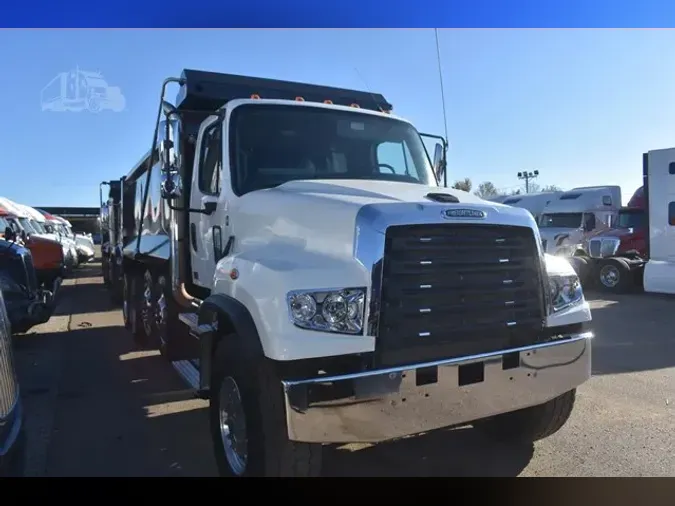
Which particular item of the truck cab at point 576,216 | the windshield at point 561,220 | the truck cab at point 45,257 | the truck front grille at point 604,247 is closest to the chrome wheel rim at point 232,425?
the truck cab at point 45,257

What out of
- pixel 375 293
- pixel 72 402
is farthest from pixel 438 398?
pixel 72 402

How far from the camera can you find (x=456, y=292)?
3453 mm

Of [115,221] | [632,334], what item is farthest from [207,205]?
[115,221]

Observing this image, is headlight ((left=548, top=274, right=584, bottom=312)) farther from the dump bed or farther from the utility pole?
the utility pole

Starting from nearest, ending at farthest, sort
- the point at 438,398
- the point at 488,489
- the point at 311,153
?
the point at 438,398 → the point at 488,489 → the point at 311,153

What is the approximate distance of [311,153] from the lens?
4.64 metres

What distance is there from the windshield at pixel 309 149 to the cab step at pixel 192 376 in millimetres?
1450

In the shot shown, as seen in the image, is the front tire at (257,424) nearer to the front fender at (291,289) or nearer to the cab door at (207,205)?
the front fender at (291,289)

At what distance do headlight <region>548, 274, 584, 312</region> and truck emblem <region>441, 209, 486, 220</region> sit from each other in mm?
→ 726

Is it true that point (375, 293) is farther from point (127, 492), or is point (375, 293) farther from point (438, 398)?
point (127, 492)

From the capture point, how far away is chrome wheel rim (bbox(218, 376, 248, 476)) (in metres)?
3.53

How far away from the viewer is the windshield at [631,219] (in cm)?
1646

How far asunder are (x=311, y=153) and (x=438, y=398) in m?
2.24

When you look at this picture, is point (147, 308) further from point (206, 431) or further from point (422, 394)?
point (422, 394)
